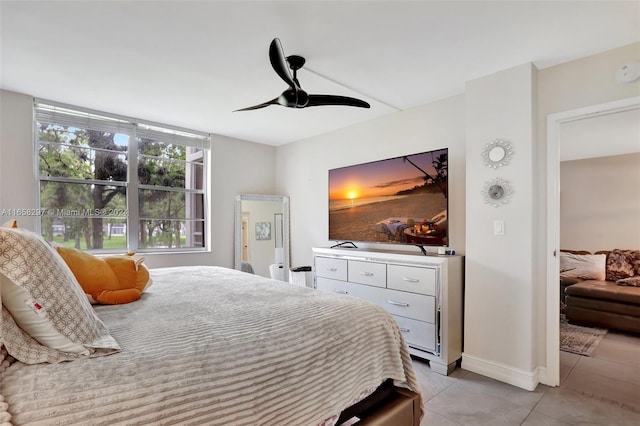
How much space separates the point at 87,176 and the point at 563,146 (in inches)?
244

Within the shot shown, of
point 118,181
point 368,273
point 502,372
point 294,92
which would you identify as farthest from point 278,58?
point 118,181

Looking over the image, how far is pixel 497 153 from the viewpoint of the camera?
259 centimetres

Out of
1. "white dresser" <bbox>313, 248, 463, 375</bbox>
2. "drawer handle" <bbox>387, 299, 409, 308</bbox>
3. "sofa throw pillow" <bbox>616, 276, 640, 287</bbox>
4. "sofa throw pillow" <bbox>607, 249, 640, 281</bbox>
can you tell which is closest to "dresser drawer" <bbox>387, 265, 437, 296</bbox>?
"white dresser" <bbox>313, 248, 463, 375</bbox>

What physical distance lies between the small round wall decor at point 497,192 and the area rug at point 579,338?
172 cm

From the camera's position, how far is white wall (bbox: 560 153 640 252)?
4.77 m

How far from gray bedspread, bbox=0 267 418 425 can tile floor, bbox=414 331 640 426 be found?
31.0 inches

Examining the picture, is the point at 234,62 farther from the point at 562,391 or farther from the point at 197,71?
the point at 562,391

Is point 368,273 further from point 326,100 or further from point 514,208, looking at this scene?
point 326,100

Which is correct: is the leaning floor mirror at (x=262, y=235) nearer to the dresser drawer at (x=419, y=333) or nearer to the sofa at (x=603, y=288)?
the dresser drawer at (x=419, y=333)

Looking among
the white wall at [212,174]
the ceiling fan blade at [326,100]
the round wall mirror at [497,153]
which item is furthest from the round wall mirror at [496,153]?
the white wall at [212,174]

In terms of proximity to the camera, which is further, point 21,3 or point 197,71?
point 197,71

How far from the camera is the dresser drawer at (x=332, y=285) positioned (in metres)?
3.40

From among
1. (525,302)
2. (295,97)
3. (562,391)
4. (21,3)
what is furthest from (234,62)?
(562,391)

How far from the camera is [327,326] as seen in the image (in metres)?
1.38
